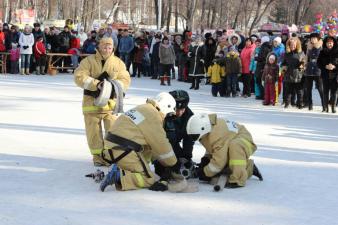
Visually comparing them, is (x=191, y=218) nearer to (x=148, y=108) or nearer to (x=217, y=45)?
(x=148, y=108)

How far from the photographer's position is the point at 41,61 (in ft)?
73.4

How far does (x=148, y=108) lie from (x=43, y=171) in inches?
67.8

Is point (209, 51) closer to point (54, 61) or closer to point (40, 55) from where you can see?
point (40, 55)

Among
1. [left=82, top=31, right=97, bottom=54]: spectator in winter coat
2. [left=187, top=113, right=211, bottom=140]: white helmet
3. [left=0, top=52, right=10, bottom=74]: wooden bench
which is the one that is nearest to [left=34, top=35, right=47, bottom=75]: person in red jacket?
[left=0, top=52, right=10, bottom=74]: wooden bench

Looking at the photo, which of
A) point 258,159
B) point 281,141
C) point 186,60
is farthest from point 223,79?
point 258,159

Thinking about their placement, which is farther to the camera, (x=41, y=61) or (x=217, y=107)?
(x=41, y=61)

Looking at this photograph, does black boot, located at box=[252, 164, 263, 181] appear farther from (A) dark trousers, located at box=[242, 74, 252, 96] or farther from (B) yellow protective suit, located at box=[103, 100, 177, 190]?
(A) dark trousers, located at box=[242, 74, 252, 96]

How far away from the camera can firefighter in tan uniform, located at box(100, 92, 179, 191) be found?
21.7 feet

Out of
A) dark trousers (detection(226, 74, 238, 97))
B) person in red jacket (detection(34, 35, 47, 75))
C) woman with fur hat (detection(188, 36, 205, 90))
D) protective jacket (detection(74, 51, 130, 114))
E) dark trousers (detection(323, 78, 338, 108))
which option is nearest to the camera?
protective jacket (detection(74, 51, 130, 114))

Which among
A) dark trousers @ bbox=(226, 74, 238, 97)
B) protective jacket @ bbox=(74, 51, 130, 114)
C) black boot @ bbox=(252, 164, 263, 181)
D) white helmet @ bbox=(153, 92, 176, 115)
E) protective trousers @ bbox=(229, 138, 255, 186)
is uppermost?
protective jacket @ bbox=(74, 51, 130, 114)

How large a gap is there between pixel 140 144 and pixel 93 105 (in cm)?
156

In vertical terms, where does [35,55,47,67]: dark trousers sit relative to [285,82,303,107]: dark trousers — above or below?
above

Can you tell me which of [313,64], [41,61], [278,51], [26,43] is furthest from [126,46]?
[313,64]

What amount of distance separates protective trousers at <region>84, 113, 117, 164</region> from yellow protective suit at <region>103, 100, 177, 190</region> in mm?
1213
